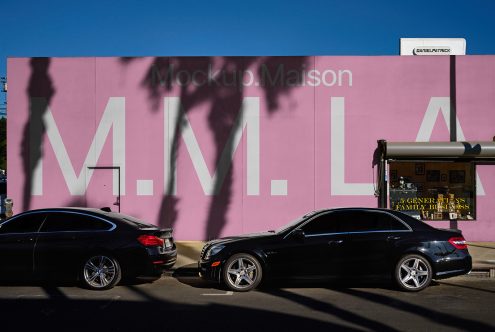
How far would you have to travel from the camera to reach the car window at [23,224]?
8.76 metres

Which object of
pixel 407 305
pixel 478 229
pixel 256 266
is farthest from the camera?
pixel 478 229

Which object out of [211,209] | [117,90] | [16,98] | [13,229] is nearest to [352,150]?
[211,209]

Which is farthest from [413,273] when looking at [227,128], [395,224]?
[227,128]

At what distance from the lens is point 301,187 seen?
13.7 m

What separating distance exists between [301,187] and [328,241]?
541 cm

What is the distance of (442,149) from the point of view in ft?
42.9

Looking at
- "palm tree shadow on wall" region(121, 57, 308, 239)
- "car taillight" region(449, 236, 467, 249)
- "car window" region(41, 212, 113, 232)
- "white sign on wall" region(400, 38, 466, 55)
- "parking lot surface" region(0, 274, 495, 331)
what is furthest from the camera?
"white sign on wall" region(400, 38, 466, 55)

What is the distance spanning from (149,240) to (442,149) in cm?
835

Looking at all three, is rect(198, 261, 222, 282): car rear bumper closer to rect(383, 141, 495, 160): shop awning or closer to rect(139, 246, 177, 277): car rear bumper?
rect(139, 246, 177, 277): car rear bumper

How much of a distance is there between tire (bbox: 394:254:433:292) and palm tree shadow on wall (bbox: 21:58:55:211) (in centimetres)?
1038

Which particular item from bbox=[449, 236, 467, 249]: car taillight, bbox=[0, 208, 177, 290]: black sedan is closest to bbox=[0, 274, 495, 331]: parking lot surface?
bbox=[0, 208, 177, 290]: black sedan

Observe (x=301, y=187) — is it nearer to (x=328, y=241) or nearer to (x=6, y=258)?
(x=328, y=241)

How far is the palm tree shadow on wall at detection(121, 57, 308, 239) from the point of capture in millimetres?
13742

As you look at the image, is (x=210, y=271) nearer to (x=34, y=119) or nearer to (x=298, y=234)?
(x=298, y=234)
